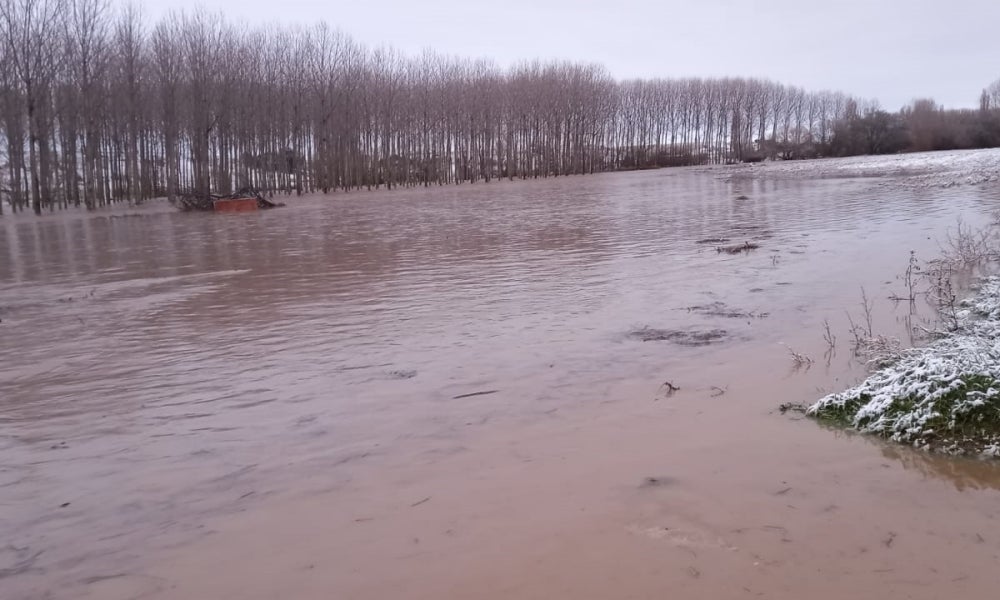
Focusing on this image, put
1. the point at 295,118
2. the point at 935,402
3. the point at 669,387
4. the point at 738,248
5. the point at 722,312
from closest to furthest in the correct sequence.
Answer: the point at 935,402
the point at 669,387
the point at 722,312
the point at 738,248
the point at 295,118

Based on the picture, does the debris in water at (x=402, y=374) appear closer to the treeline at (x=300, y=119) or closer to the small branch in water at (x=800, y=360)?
the small branch in water at (x=800, y=360)

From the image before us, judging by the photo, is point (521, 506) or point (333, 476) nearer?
point (521, 506)

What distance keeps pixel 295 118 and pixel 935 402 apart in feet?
171

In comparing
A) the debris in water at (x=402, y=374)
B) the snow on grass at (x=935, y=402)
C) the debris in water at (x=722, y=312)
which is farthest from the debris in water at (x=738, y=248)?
the debris in water at (x=402, y=374)

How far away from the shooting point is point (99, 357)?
7.29 m

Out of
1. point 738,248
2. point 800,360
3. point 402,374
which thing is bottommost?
point 402,374

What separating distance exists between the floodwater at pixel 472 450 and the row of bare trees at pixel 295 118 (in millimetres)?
32935

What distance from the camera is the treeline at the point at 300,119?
38281mm

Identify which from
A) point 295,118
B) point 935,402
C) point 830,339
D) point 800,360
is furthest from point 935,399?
point 295,118

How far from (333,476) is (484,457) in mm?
897

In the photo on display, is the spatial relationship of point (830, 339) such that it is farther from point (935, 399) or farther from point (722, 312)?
point (935, 399)

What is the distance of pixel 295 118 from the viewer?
51844mm

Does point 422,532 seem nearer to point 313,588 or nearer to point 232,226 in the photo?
point 313,588

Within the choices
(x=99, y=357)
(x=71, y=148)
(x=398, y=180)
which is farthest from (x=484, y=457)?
(x=398, y=180)
